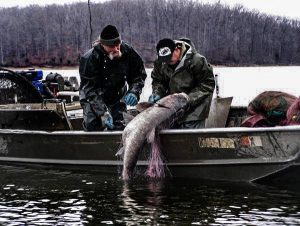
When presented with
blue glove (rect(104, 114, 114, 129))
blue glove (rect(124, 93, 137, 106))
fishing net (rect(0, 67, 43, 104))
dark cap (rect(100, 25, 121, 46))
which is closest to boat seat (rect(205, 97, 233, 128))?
blue glove (rect(124, 93, 137, 106))

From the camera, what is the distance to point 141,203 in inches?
271

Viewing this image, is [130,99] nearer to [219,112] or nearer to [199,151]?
[199,151]

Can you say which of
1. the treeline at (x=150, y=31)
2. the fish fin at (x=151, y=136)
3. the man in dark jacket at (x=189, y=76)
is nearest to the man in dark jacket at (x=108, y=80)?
the man in dark jacket at (x=189, y=76)

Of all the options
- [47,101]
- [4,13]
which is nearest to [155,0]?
[4,13]

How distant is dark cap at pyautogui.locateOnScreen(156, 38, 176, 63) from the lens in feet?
24.9

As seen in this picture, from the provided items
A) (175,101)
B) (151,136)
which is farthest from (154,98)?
(151,136)

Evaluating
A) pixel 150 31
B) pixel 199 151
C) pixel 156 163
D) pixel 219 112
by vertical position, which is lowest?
pixel 156 163

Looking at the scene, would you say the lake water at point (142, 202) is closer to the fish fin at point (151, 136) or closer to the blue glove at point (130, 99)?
the fish fin at point (151, 136)

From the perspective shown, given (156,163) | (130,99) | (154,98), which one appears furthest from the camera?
(130,99)

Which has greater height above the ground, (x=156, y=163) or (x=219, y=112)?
(x=219, y=112)

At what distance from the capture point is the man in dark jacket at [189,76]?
769 cm

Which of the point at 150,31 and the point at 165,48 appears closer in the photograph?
the point at 165,48

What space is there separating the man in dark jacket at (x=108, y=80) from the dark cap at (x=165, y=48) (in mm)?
654

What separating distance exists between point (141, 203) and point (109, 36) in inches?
95.7
